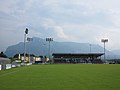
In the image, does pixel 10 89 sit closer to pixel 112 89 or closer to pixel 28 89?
pixel 28 89

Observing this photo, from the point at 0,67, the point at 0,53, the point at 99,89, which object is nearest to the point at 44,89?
the point at 99,89

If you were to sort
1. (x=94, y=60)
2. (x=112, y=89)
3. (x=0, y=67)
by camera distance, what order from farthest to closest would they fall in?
(x=94, y=60) → (x=0, y=67) → (x=112, y=89)

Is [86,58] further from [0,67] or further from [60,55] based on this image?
[0,67]

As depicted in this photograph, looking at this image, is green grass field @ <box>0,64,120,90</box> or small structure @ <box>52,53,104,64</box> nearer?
green grass field @ <box>0,64,120,90</box>

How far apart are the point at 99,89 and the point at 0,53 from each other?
14700cm

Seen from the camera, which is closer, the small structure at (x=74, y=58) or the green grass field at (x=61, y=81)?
the green grass field at (x=61, y=81)

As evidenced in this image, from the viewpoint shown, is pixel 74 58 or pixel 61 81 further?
pixel 74 58

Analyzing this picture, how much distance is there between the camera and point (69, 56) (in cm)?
15462

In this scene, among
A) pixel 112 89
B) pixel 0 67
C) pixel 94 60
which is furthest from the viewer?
pixel 94 60

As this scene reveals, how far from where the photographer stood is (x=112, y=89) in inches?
644

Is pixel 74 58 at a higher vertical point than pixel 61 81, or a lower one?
higher

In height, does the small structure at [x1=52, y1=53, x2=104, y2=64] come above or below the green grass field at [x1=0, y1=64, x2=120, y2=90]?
above

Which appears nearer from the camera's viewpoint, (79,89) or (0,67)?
(79,89)

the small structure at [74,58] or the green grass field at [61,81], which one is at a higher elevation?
the small structure at [74,58]
